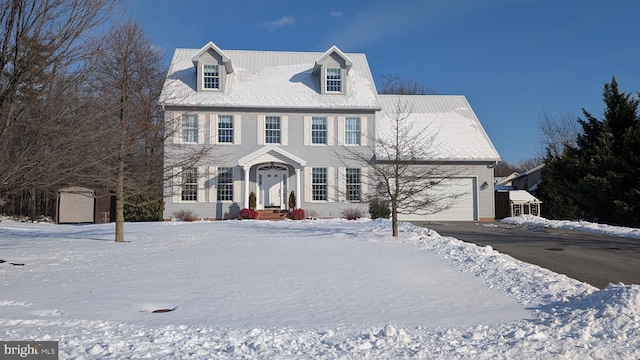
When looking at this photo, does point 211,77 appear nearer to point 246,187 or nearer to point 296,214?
point 246,187

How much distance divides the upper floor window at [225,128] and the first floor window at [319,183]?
440 cm

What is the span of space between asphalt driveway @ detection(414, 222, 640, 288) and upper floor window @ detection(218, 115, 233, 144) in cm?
1149

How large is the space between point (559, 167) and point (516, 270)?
16.4m

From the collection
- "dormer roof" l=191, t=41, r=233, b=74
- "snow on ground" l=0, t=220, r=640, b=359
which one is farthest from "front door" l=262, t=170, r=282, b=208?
"snow on ground" l=0, t=220, r=640, b=359

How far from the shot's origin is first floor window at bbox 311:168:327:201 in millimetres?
24094

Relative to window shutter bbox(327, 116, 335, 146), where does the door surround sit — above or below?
below

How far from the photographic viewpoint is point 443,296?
761cm

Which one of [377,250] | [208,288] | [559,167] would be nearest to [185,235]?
[377,250]

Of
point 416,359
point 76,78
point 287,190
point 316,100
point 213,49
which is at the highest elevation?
point 213,49

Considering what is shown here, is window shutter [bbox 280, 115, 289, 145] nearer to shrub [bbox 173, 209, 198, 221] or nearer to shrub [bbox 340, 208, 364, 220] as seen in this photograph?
shrub [bbox 340, 208, 364, 220]

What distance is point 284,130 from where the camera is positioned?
948 inches

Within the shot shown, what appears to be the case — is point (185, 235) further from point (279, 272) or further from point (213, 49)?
point (213, 49)

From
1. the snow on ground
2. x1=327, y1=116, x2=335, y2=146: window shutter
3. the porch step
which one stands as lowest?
the snow on ground

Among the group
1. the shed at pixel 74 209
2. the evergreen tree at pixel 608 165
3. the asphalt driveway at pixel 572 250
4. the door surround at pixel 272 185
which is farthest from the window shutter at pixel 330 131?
the shed at pixel 74 209
